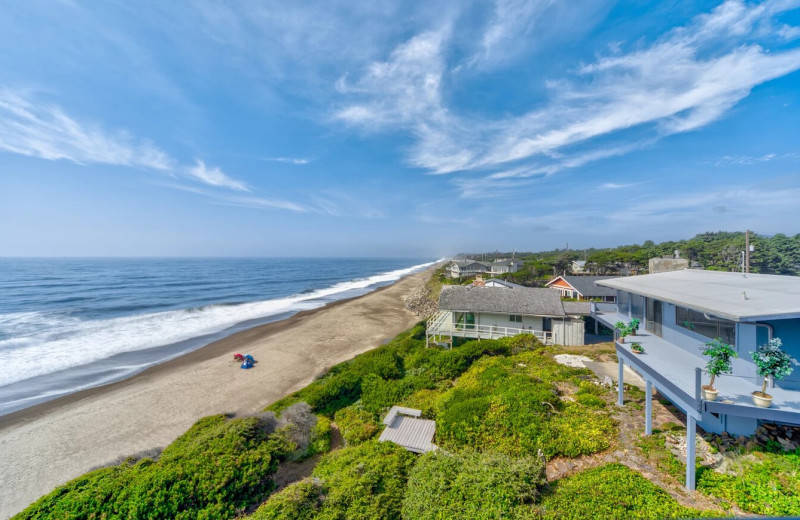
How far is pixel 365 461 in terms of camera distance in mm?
8289

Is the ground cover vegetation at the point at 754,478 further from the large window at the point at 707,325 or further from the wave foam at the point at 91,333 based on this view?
Result: the wave foam at the point at 91,333

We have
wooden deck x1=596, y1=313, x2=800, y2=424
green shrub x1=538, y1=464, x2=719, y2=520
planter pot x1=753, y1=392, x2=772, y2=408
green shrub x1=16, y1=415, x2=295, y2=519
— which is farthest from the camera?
green shrub x1=16, y1=415, x2=295, y2=519

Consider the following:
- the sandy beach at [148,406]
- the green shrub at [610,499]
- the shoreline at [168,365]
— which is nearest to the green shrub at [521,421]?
the green shrub at [610,499]

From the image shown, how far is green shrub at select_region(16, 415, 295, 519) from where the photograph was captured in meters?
6.95

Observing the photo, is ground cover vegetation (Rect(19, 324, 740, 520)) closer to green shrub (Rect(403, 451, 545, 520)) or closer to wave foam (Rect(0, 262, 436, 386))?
green shrub (Rect(403, 451, 545, 520))

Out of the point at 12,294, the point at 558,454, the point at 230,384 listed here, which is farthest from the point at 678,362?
the point at 12,294

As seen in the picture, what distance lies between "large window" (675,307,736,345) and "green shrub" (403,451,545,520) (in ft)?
22.8

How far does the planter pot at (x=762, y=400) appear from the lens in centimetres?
621

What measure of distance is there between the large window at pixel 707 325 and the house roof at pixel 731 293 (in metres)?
0.72

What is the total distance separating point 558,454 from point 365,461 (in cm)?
562

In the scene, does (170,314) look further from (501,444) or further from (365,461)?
(501,444)

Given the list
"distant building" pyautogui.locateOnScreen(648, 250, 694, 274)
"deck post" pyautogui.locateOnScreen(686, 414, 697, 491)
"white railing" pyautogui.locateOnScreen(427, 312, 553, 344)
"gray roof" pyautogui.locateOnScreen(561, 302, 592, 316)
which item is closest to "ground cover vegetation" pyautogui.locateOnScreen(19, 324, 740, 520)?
"deck post" pyautogui.locateOnScreen(686, 414, 697, 491)

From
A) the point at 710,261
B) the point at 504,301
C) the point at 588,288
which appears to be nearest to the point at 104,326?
the point at 504,301

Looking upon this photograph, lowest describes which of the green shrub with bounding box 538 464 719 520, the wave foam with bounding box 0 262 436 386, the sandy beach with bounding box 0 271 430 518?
the sandy beach with bounding box 0 271 430 518
